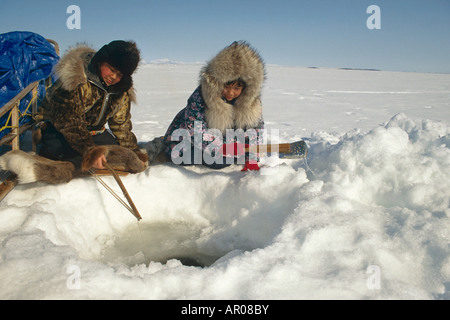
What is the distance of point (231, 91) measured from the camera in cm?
256

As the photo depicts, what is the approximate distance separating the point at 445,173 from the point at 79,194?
2.86 metres

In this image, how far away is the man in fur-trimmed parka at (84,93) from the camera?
7.23 ft

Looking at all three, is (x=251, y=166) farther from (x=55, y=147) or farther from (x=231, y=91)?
(x=55, y=147)

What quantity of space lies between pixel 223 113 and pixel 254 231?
1.04m

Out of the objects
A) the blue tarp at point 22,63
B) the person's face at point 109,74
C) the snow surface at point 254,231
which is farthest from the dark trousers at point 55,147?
the person's face at point 109,74

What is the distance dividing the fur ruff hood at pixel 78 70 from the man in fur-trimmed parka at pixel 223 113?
632mm

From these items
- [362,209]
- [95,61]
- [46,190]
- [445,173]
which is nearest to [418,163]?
[445,173]

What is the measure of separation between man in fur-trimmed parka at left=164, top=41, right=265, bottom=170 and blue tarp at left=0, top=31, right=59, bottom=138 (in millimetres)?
1637

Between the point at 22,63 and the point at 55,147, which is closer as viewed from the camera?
the point at 55,147

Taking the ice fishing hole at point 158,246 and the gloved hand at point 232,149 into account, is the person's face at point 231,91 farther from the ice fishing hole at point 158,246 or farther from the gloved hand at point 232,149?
the ice fishing hole at point 158,246

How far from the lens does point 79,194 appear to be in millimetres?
2365

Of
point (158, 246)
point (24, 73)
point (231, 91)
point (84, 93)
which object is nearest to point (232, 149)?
point (231, 91)

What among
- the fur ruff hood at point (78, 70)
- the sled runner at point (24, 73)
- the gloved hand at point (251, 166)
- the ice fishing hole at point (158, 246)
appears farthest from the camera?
the sled runner at point (24, 73)

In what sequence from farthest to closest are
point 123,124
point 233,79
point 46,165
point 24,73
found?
point 24,73 → point 123,124 → point 233,79 → point 46,165
